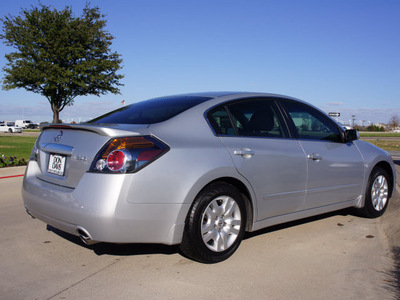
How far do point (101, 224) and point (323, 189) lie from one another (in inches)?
102

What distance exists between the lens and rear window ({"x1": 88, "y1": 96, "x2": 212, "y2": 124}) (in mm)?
3776

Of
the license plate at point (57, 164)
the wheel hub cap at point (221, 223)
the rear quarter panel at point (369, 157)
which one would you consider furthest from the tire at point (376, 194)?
the license plate at point (57, 164)

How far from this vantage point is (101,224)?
123 inches

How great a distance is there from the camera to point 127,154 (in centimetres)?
318

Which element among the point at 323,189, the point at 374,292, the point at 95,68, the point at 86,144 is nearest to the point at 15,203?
the point at 86,144

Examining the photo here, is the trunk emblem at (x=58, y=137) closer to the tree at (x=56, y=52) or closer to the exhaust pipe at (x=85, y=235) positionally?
the exhaust pipe at (x=85, y=235)

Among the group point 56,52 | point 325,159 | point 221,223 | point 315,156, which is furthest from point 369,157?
point 56,52

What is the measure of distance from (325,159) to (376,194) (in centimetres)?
134

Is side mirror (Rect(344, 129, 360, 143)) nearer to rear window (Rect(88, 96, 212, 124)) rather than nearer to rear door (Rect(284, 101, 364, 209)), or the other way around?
rear door (Rect(284, 101, 364, 209))

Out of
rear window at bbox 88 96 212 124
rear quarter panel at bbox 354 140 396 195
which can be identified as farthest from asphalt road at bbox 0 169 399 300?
rear window at bbox 88 96 212 124

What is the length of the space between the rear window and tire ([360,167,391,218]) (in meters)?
2.66

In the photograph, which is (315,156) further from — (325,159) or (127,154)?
(127,154)

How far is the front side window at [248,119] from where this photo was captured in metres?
3.91

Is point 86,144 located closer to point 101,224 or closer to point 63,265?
point 101,224
